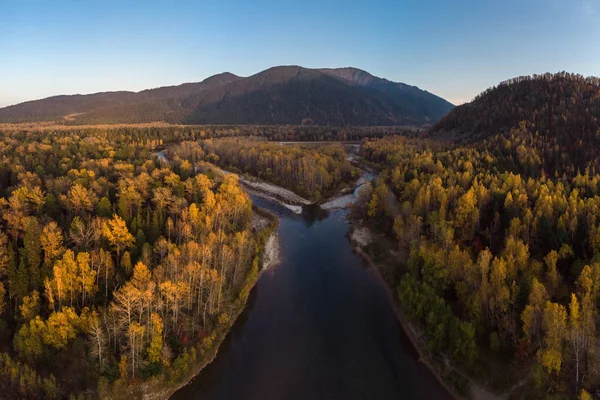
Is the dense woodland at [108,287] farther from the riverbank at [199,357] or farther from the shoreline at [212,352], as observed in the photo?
the shoreline at [212,352]

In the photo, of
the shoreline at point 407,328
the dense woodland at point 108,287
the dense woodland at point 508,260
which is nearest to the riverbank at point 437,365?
the shoreline at point 407,328

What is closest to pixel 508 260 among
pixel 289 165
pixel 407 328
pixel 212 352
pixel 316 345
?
pixel 407 328

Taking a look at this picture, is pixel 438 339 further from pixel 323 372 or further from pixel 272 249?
pixel 272 249

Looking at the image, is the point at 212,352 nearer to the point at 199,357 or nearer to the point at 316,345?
the point at 199,357

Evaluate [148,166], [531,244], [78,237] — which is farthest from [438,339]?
[148,166]

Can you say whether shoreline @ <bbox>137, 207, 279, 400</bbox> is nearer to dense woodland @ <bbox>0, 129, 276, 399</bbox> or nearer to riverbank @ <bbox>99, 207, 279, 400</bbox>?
riverbank @ <bbox>99, 207, 279, 400</bbox>
